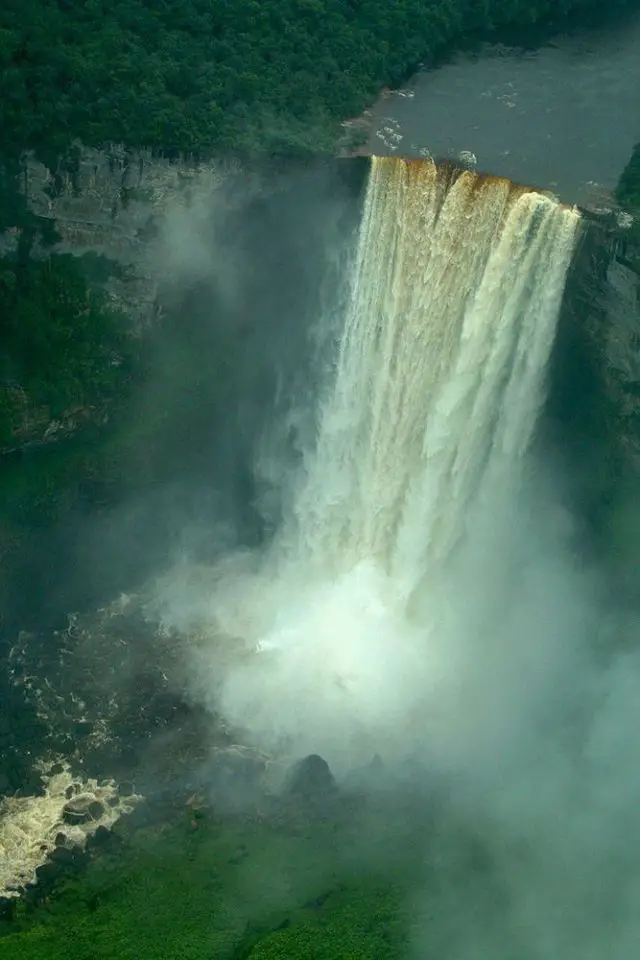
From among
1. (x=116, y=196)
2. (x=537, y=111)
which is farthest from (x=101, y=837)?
(x=537, y=111)

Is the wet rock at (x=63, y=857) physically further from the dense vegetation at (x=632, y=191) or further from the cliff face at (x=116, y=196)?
the dense vegetation at (x=632, y=191)

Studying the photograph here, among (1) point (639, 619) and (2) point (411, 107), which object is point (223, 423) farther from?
(1) point (639, 619)

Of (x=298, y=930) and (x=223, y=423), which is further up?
(x=223, y=423)

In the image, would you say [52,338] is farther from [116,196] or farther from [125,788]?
[125,788]

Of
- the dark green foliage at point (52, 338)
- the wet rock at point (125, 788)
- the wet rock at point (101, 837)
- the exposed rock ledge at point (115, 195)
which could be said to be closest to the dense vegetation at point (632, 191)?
the exposed rock ledge at point (115, 195)

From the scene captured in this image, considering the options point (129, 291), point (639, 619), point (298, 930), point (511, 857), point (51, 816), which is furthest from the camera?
point (129, 291)

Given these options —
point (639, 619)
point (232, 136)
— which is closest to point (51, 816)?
point (639, 619)

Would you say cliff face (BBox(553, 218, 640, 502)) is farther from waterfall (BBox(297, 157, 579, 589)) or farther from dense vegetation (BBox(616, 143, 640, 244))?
waterfall (BBox(297, 157, 579, 589))

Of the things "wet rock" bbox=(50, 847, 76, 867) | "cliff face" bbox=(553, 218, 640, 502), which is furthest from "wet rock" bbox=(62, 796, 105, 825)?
"cliff face" bbox=(553, 218, 640, 502)
